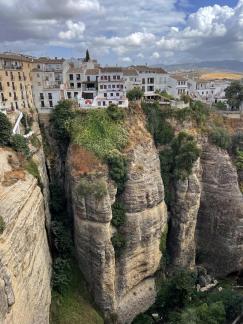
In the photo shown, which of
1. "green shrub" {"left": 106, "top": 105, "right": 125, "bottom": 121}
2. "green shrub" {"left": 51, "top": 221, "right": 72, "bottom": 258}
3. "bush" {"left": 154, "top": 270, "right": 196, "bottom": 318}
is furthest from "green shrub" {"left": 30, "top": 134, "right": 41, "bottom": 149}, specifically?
"bush" {"left": 154, "top": 270, "right": 196, "bottom": 318}

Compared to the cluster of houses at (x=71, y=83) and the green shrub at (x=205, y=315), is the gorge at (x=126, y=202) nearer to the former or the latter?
the cluster of houses at (x=71, y=83)

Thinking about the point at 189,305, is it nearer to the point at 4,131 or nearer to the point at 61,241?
the point at 61,241

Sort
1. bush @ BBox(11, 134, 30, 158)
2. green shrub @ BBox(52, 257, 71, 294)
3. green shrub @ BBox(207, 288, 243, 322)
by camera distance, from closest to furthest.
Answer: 1. green shrub @ BBox(207, 288, 243, 322)
2. green shrub @ BBox(52, 257, 71, 294)
3. bush @ BBox(11, 134, 30, 158)

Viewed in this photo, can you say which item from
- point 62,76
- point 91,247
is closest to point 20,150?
point 91,247

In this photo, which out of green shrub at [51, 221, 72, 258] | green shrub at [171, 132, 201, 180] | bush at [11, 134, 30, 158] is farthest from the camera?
green shrub at [171, 132, 201, 180]

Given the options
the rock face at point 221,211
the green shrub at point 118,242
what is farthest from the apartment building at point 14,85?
the rock face at point 221,211

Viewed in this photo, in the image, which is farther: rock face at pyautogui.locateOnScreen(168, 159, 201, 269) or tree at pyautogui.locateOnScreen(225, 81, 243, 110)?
tree at pyautogui.locateOnScreen(225, 81, 243, 110)

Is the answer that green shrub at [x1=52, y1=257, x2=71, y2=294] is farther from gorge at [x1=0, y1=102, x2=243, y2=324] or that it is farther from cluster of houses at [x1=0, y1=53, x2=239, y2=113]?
cluster of houses at [x1=0, y1=53, x2=239, y2=113]
